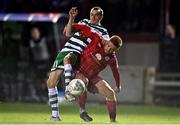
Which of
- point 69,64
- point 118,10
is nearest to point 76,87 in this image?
point 69,64

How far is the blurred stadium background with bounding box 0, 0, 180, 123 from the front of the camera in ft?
80.7

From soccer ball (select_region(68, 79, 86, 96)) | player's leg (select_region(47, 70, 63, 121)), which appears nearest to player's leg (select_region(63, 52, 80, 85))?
soccer ball (select_region(68, 79, 86, 96))

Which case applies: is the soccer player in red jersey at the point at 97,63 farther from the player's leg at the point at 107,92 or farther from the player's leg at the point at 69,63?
the player's leg at the point at 69,63

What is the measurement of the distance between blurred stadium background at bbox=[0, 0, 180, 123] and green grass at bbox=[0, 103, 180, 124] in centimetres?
101

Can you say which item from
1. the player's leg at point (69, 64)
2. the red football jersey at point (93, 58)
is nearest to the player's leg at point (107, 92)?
the red football jersey at point (93, 58)

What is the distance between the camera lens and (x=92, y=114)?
20.2 metres

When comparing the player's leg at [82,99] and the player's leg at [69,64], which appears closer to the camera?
the player's leg at [69,64]

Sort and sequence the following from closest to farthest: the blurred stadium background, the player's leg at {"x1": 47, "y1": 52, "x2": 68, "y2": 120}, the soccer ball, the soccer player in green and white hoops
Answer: the soccer ball → the soccer player in green and white hoops → the player's leg at {"x1": 47, "y1": 52, "x2": 68, "y2": 120} → the blurred stadium background

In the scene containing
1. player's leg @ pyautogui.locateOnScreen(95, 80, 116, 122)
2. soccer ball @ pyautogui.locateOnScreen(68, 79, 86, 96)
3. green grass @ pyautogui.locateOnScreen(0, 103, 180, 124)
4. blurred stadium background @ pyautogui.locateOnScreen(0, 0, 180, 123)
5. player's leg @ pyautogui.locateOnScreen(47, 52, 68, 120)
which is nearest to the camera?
soccer ball @ pyautogui.locateOnScreen(68, 79, 86, 96)

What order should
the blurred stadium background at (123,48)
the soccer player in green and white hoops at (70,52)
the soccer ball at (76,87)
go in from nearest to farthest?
the soccer ball at (76,87)
the soccer player in green and white hoops at (70,52)
the blurred stadium background at (123,48)

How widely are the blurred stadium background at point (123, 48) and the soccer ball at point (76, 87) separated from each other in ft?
21.8

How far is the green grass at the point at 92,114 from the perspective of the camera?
18000mm

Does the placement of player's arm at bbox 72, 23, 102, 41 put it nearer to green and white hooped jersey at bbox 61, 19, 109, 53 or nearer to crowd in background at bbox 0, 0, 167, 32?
green and white hooped jersey at bbox 61, 19, 109, 53

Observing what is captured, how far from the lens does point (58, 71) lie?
1723 centimetres
